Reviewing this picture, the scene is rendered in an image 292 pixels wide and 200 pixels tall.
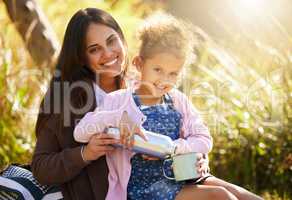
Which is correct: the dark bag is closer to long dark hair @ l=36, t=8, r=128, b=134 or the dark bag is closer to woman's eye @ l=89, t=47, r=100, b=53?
long dark hair @ l=36, t=8, r=128, b=134

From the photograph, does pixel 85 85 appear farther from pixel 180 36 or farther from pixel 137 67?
pixel 180 36

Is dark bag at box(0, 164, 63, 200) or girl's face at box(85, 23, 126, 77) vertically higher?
girl's face at box(85, 23, 126, 77)

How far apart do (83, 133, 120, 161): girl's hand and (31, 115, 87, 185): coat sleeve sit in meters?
0.05

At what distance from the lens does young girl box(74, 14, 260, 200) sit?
2979 mm

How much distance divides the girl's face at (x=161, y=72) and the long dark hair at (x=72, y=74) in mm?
349

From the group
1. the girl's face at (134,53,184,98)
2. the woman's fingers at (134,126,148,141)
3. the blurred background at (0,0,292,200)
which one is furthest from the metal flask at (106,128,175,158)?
the blurred background at (0,0,292,200)

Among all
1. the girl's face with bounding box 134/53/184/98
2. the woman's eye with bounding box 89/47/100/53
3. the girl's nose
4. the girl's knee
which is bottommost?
the girl's knee

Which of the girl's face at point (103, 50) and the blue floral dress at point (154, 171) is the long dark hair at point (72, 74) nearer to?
the girl's face at point (103, 50)

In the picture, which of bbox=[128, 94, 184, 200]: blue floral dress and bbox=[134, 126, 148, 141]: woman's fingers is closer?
bbox=[134, 126, 148, 141]: woman's fingers

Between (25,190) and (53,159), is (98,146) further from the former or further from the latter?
(25,190)

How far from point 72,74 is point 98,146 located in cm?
51

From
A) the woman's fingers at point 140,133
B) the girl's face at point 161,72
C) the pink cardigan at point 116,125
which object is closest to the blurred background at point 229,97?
the pink cardigan at point 116,125

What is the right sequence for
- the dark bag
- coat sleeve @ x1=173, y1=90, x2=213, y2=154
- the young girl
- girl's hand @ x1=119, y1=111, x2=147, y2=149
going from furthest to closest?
the dark bag, coat sleeve @ x1=173, y1=90, x2=213, y2=154, the young girl, girl's hand @ x1=119, y1=111, x2=147, y2=149

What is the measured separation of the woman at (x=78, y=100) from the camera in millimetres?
3100
